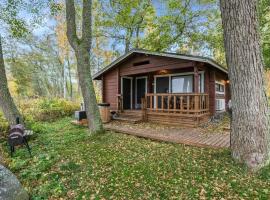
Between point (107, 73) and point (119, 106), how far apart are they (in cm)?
242

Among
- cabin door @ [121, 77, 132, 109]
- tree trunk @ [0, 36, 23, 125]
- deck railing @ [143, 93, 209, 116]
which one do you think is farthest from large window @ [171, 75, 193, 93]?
tree trunk @ [0, 36, 23, 125]

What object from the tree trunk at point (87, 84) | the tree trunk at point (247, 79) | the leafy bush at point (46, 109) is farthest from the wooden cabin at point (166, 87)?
the tree trunk at point (247, 79)

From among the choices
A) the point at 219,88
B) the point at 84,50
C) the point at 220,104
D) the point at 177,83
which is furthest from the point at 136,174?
the point at 219,88

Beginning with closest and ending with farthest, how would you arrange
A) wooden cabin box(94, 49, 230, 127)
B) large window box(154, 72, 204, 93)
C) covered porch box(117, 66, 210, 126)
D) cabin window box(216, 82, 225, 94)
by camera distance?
1. covered porch box(117, 66, 210, 126)
2. wooden cabin box(94, 49, 230, 127)
3. large window box(154, 72, 204, 93)
4. cabin window box(216, 82, 225, 94)

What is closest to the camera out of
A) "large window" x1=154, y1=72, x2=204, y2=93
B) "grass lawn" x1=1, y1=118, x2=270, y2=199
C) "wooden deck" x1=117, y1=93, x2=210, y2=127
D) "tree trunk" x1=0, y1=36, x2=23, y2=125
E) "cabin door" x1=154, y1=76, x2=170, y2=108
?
"grass lawn" x1=1, y1=118, x2=270, y2=199

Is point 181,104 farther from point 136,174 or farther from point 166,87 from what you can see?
point 136,174

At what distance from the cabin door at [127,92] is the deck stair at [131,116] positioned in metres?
1.06

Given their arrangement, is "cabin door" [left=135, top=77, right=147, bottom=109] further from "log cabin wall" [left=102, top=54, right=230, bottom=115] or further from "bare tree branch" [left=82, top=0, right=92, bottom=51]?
"bare tree branch" [left=82, top=0, right=92, bottom=51]

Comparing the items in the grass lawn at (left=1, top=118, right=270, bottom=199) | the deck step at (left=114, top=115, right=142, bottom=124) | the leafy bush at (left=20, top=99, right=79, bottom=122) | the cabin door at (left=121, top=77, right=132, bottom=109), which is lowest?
the grass lawn at (left=1, top=118, right=270, bottom=199)

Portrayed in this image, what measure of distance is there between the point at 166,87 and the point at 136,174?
7.43 meters

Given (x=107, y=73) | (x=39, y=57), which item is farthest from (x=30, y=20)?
(x=39, y=57)

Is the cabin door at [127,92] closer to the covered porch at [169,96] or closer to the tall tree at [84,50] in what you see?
the covered porch at [169,96]

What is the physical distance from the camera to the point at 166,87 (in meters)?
10.8

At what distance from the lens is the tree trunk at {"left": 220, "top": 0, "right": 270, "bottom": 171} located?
364 cm
